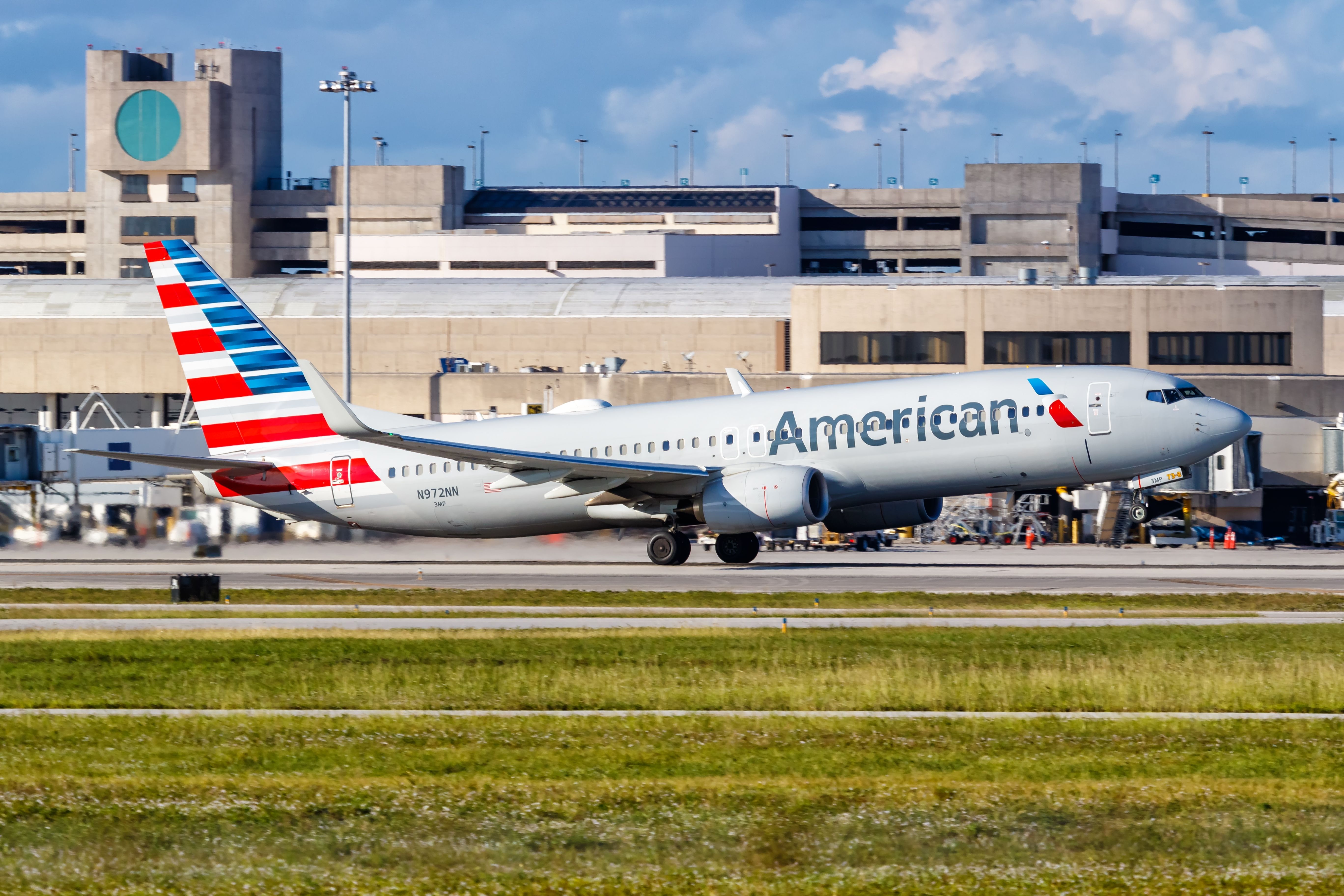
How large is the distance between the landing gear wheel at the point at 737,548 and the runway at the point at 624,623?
40.4ft

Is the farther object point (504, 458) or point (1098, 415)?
point (504, 458)

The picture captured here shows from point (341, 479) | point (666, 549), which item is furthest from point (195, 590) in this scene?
point (666, 549)

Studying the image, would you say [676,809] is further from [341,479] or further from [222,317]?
[222,317]

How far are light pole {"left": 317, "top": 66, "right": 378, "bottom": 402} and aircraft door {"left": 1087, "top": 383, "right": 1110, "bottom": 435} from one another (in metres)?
Answer: 35.3

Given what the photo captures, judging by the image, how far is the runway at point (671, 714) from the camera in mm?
17656

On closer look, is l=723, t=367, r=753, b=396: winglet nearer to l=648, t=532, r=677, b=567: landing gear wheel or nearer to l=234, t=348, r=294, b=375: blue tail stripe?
l=648, t=532, r=677, b=567: landing gear wheel

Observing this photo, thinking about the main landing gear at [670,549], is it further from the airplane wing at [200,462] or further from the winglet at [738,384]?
the airplane wing at [200,462]

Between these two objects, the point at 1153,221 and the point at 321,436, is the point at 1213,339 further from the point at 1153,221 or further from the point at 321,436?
the point at 1153,221

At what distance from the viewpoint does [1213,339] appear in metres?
69.2

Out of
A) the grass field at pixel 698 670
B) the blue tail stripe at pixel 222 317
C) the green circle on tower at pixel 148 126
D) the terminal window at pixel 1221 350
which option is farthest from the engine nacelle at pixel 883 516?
the green circle on tower at pixel 148 126

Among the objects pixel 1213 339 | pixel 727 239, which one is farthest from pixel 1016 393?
pixel 727 239

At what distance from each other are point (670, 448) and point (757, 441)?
2287 mm

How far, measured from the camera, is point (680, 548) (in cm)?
4053

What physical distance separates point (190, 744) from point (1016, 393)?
2497cm
